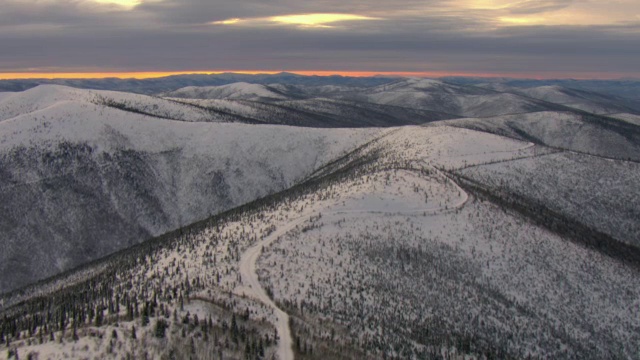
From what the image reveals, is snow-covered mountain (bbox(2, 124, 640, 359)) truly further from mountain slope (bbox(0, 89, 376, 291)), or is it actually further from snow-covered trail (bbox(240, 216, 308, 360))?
mountain slope (bbox(0, 89, 376, 291))

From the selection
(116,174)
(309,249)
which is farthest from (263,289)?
(116,174)

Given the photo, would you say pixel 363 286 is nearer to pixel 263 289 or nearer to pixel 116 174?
pixel 263 289

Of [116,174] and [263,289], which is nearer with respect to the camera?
[263,289]

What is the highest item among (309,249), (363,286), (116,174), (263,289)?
(263,289)

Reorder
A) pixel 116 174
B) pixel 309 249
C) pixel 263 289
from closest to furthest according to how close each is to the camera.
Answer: pixel 263 289 → pixel 309 249 → pixel 116 174

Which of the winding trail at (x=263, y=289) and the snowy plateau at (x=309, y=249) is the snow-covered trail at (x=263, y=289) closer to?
the winding trail at (x=263, y=289)

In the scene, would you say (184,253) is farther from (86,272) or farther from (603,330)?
(603,330)

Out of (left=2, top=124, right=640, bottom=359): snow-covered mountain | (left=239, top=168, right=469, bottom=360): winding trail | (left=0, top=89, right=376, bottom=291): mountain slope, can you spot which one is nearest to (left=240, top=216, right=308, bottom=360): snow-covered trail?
(left=239, top=168, right=469, bottom=360): winding trail
